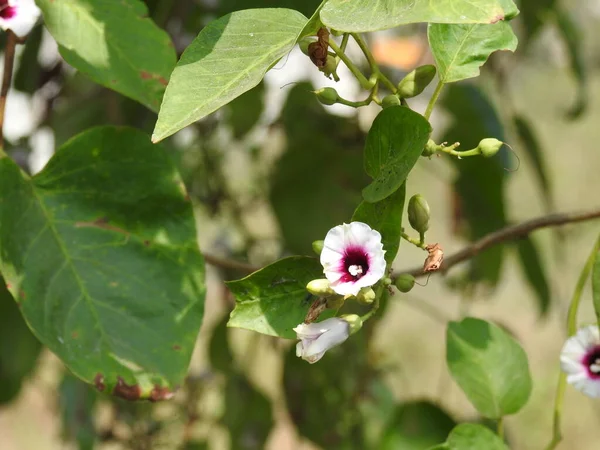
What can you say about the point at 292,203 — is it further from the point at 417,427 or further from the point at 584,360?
the point at 584,360

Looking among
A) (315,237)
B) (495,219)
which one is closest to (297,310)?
(315,237)

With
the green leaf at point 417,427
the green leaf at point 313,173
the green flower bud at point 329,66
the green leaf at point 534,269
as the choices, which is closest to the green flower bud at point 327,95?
the green flower bud at point 329,66

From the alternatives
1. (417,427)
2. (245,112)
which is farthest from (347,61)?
(245,112)

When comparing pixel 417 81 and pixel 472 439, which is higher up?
pixel 417 81

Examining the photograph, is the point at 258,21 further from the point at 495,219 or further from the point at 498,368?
the point at 495,219

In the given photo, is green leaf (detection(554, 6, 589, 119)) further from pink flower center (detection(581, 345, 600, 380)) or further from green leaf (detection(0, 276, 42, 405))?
green leaf (detection(0, 276, 42, 405))

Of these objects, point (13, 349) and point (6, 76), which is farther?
point (13, 349)

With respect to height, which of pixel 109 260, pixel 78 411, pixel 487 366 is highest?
pixel 109 260
